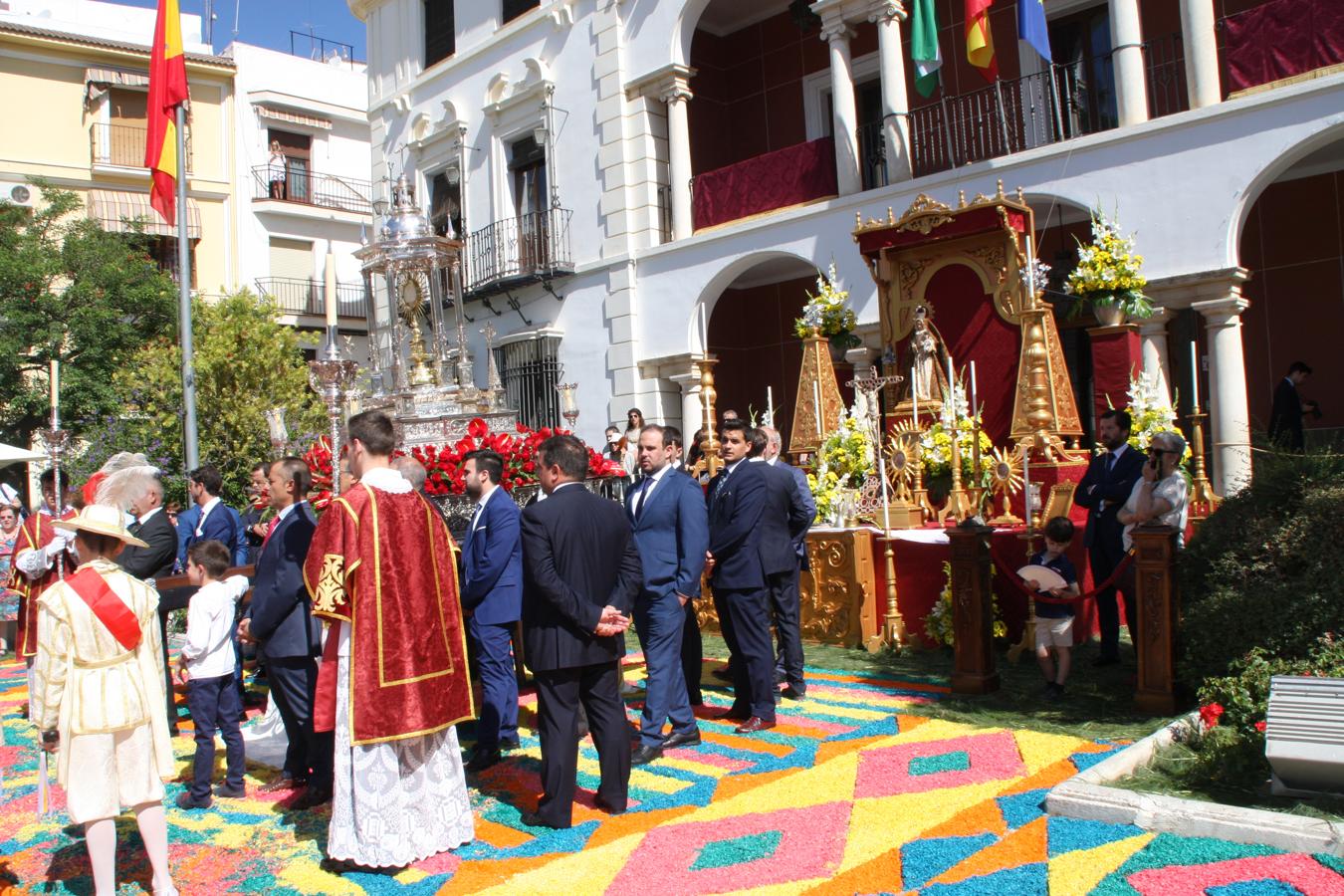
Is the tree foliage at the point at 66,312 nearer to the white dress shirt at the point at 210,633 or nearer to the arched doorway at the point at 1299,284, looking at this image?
the white dress shirt at the point at 210,633

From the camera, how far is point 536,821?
16.1ft

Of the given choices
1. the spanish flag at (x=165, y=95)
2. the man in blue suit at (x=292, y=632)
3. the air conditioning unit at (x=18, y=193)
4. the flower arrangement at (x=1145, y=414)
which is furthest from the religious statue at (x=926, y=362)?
the air conditioning unit at (x=18, y=193)

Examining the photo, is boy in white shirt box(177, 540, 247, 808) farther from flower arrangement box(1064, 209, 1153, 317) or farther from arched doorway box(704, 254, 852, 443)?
arched doorway box(704, 254, 852, 443)

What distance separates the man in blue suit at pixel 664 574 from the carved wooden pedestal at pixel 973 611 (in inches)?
67.9

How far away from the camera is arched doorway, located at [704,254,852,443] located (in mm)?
19250

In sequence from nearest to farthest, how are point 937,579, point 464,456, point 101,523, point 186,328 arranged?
point 101,523 → point 937,579 → point 464,456 → point 186,328

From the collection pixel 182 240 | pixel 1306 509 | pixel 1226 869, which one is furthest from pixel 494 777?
pixel 182 240

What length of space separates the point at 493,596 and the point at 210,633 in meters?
1.47

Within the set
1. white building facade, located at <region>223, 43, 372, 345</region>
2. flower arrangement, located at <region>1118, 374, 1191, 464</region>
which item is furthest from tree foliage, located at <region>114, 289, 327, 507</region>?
flower arrangement, located at <region>1118, 374, 1191, 464</region>

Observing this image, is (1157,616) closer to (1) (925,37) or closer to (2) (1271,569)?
(2) (1271,569)

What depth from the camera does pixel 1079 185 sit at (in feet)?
41.7

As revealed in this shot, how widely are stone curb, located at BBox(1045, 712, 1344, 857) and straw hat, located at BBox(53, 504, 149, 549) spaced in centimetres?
385

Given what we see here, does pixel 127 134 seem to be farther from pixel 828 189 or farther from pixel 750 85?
pixel 828 189

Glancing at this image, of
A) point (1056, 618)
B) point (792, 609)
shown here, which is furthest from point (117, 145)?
point (1056, 618)
